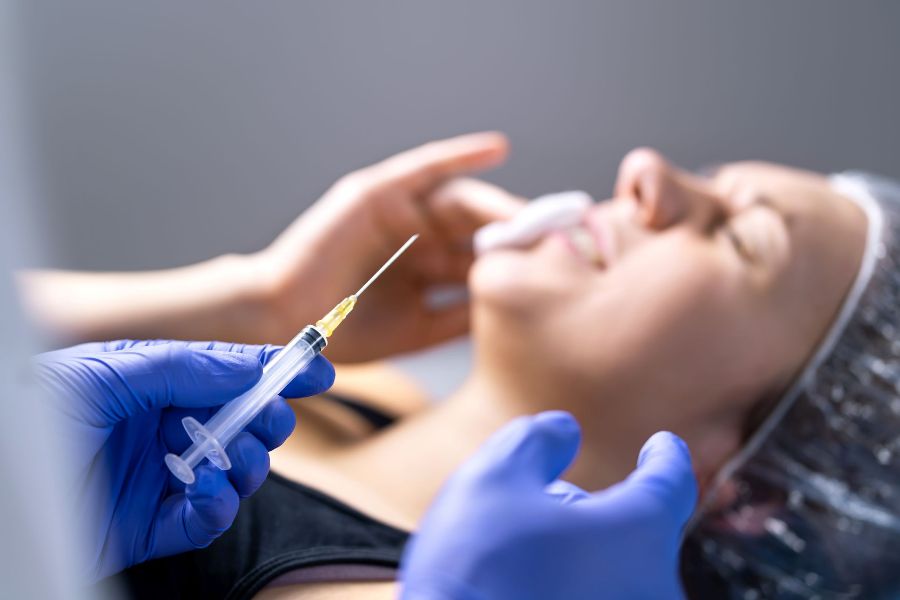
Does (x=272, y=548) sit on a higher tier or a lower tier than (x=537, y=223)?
lower

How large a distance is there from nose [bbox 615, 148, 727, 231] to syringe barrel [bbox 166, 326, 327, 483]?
22.2 inches

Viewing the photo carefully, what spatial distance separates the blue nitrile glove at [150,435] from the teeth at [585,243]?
469 mm

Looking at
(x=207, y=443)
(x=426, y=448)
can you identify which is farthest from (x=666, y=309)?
(x=207, y=443)

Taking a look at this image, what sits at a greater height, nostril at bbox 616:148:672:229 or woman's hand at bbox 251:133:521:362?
nostril at bbox 616:148:672:229

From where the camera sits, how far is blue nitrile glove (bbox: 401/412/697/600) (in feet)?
1.72

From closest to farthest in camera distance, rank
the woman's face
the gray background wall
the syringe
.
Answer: the syringe
the woman's face
the gray background wall

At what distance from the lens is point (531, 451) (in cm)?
59

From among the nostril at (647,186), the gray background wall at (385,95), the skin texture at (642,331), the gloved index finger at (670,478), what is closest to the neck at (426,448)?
the skin texture at (642,331)

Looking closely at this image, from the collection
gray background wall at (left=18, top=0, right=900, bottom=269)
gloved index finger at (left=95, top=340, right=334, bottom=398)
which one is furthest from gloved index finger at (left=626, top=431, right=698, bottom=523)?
gray background wall at (left=18, top=0, right=900, bottom=269)

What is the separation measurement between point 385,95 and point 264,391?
41.0 inches

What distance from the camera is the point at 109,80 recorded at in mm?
1441

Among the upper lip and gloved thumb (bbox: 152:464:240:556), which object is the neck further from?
gloved thumb (bbox: 152:464:240:556)

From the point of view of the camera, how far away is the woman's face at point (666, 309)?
0.98 metres

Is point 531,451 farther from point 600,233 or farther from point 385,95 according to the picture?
point 385,95
